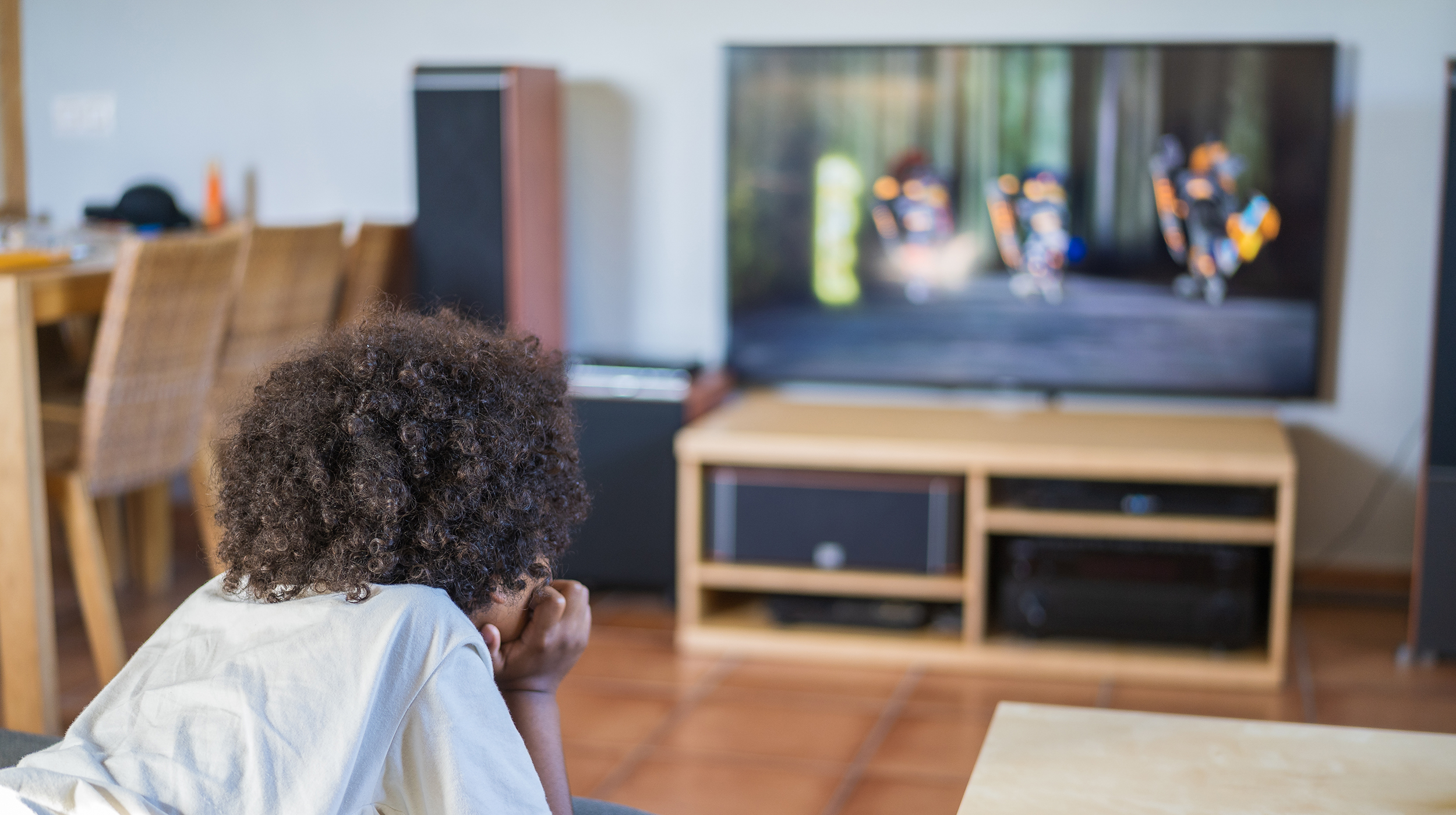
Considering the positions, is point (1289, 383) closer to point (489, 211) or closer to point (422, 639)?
point (489, 211)

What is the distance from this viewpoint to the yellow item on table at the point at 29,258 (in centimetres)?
251

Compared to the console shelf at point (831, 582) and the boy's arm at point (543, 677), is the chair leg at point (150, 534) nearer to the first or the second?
the console shelf at point (831, 582)

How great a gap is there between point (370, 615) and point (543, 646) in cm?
22

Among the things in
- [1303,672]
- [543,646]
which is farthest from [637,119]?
[543,646]

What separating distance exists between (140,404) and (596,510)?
106 cm

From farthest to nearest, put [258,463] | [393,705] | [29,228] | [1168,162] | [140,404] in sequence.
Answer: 1. [1168,162]
2. [29,228]
3. [140,404]
4. [258,463]
5. [393,705]

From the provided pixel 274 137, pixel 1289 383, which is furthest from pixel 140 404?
pixel 1289 383

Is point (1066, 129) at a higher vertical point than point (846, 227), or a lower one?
higher

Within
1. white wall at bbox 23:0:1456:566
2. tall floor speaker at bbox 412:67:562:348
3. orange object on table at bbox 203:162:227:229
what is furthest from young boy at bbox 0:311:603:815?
orange object on table at bbox 203:162:227:229

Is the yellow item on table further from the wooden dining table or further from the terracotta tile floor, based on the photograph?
the terracotta tile floor

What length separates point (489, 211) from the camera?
326 centimetres

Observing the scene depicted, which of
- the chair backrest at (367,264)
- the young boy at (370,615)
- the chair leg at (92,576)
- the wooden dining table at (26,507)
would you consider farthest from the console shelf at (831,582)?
the young boy at (370,615)

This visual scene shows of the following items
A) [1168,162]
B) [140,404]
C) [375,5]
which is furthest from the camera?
[375,5]

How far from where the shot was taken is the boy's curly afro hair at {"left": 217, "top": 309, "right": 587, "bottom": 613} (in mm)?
927
